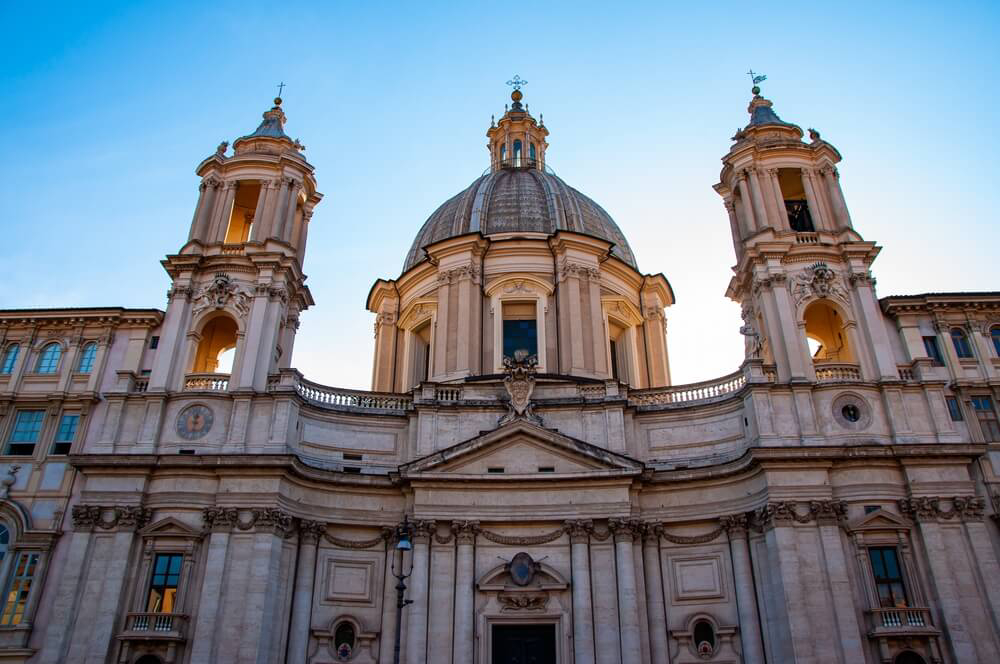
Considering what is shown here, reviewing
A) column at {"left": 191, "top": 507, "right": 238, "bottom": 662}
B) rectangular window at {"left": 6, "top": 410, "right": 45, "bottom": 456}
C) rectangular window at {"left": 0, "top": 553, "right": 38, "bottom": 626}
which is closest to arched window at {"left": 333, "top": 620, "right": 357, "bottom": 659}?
column at {"left": 191, "top": 507, "right": 238, "bottom": 662}

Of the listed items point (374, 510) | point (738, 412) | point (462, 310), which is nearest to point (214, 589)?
point (374, 510)

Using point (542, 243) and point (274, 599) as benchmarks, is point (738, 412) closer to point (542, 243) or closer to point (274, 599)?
point (542, 243)

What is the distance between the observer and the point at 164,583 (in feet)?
81.8

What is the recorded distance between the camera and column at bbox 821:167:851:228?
31094 mm

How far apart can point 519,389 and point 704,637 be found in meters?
10.8

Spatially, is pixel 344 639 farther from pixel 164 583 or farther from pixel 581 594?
pixel 581 594

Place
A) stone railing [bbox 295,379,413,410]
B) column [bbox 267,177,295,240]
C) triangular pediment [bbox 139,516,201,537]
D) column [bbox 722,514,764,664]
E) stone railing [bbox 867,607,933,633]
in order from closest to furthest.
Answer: stone railing [bbox 867,607,933,633], column [bbox 722,514,764,664], triangular pediment [bbox 139,516,201,537], stone railing [bbox 295,379,413,410], column [bbox 267,177,295,240]

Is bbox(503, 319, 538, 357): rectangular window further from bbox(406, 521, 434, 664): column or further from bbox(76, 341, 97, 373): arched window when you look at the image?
bbox(76, 341, 97, 373): arched window

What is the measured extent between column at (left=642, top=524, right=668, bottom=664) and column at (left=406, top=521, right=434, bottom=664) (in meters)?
7.68

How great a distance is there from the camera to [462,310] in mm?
34531

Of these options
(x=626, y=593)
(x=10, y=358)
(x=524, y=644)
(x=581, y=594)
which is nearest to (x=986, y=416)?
(x=626, y=593)

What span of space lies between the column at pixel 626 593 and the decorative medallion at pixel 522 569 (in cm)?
295

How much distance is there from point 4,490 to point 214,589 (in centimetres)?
904

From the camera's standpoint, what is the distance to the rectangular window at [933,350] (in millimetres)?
28594
